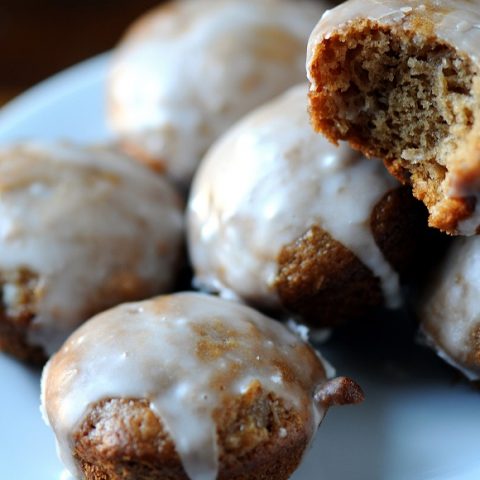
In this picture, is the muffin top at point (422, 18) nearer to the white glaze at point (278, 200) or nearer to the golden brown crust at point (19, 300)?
the white glaze at point (278, 200)

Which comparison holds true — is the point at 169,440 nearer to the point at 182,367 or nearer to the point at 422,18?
the point at 182,367

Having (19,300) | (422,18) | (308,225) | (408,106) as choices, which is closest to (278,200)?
(308,225)

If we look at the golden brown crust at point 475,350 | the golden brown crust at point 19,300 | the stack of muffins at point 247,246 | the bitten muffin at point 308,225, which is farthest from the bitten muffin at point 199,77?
the golden brown crust at point 475,350

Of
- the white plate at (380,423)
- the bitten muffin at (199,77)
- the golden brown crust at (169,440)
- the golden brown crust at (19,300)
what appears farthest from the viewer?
the bitten muffin at (199,77)

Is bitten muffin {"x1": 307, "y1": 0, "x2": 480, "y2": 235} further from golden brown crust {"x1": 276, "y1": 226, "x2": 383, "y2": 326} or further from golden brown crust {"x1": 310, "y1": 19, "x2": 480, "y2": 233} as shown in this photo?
golden brown crust {"x1": 276, "y1": 226, "x2": 383, "y2": 326}

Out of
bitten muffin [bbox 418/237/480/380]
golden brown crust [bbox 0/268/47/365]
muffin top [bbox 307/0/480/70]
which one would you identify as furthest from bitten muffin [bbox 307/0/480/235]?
golden brown crust [bbox 0/268/47/365]

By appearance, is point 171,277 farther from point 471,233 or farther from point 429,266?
point 471,233
